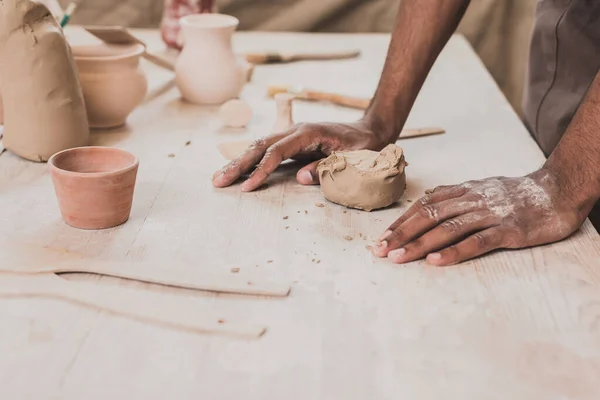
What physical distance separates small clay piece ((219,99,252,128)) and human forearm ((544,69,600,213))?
67 centimetres

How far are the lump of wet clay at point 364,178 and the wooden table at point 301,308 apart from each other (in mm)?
27

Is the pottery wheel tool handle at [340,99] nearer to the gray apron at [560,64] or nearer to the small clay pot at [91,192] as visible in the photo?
the gray apron at [560,64]

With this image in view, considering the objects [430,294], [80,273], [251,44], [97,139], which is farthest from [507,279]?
[251,44]

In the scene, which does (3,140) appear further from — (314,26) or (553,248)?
(314,26)

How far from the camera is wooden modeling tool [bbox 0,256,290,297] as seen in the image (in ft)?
2.90

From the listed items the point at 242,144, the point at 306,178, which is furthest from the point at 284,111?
the point at 306,178

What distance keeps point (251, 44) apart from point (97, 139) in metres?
0.84

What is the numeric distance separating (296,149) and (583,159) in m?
0.47

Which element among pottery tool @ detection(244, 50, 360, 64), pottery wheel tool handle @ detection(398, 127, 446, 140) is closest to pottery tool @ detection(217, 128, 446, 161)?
pottery wheel tool handle @ detection(398, 127, 446, 140)

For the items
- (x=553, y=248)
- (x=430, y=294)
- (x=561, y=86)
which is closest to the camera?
(x=430, y=294)

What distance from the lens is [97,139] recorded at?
1.43m

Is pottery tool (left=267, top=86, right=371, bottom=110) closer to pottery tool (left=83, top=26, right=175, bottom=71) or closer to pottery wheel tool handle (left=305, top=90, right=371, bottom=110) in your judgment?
pottery wheel tool handle (left=305, top=90, right=371, bottom=110)

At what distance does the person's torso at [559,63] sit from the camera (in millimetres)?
1449

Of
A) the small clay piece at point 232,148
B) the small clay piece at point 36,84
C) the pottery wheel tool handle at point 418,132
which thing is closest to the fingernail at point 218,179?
the small clay piece at point 232,148
